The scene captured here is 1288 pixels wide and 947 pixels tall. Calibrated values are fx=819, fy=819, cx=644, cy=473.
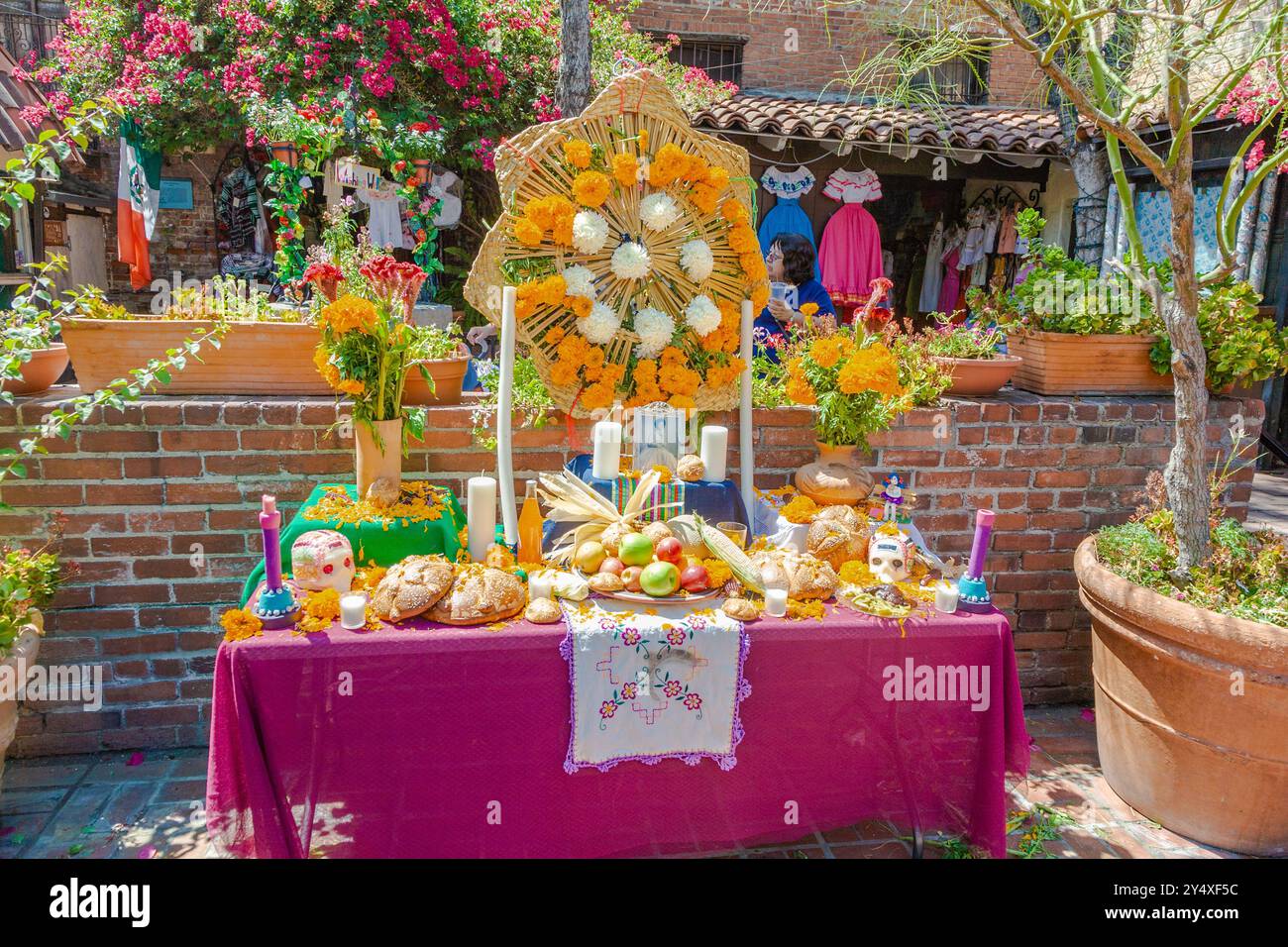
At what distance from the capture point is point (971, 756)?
8.29ft

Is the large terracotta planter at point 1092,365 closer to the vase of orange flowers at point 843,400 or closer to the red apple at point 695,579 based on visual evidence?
the vase of orange flowers at point 843,400

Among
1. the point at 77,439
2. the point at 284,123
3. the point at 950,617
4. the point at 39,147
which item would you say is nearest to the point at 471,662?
the point at 950,617

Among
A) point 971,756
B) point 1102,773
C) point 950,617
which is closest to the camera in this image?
point 950,617

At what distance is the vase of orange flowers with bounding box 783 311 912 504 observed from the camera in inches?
112

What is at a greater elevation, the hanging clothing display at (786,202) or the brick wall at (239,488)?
the hanging clothing display at (786,202)

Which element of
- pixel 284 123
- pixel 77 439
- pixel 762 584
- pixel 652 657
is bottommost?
pixel 652 657

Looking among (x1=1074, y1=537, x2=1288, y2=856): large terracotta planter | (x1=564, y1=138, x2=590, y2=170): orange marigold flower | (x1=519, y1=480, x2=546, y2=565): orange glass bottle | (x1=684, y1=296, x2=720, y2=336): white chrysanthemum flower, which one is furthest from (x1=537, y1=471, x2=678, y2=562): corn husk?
(x1=1074, y1=537, x2=1288, y2=856): large terracotta planter

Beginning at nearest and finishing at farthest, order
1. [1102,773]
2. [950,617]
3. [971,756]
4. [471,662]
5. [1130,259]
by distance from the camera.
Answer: [471,662]
[950,617]
[971,756]
[1102,773]
[1130,259]

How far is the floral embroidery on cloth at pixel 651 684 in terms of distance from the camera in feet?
7.34

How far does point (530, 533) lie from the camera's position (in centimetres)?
267

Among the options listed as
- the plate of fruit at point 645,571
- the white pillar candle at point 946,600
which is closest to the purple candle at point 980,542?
the white pillar candle at point 946,600

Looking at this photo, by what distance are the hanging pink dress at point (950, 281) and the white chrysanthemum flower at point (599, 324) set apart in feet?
A: 23.3

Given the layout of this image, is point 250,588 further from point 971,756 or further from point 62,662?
point 971,756

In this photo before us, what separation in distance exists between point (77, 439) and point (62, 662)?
0.86m
